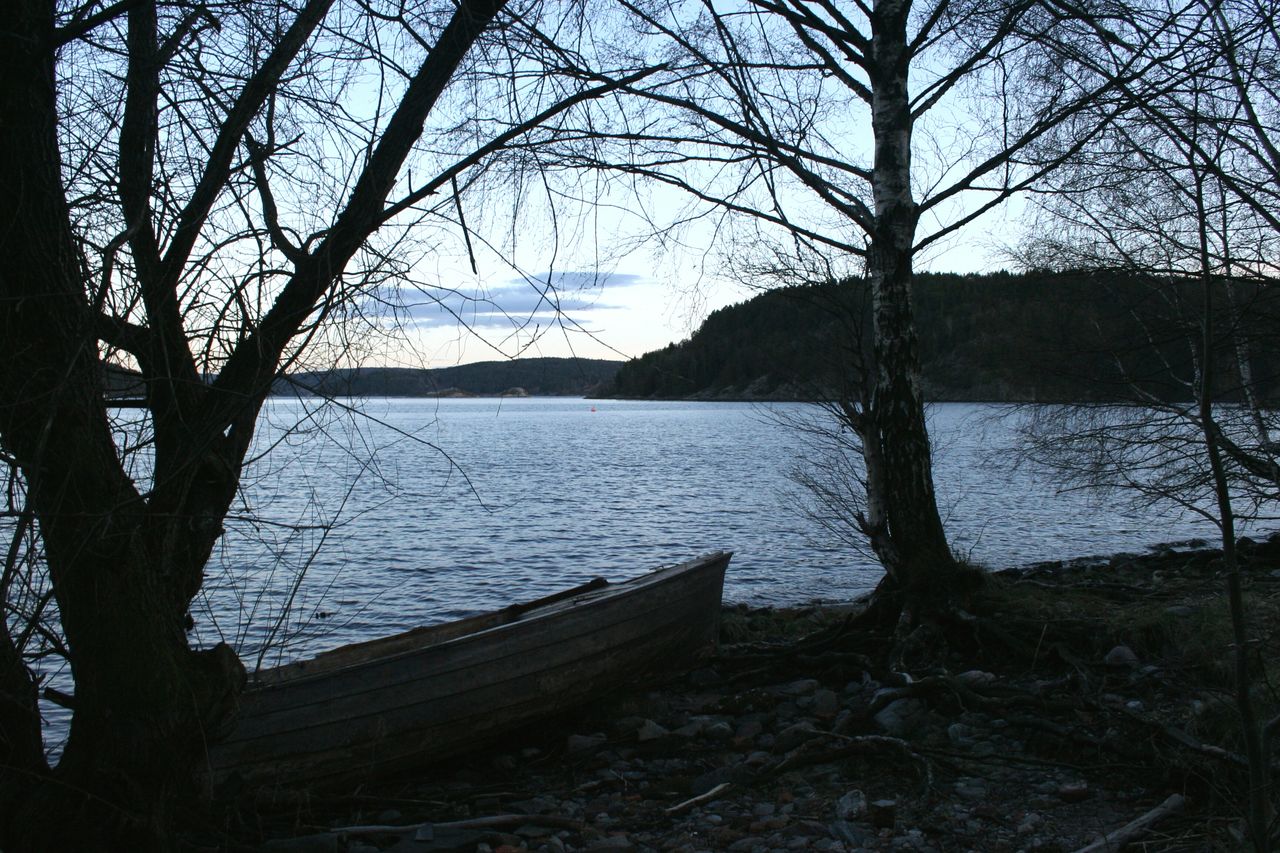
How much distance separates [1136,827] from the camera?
4402mm

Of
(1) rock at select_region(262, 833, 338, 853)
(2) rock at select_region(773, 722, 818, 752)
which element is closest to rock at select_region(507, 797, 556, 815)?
(1) rock at select_region(262, 833, 338, 853)

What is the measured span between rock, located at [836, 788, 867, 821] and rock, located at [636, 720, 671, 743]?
6.09ft

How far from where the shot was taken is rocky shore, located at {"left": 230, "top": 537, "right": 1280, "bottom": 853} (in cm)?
486

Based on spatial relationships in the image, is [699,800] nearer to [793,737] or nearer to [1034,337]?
[793,737]

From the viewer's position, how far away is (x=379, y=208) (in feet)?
11.6

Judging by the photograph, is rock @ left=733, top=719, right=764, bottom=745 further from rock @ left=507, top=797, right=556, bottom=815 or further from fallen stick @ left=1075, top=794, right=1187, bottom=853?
fallen stick @ left=1075, top=794, right=1187, bottom=853

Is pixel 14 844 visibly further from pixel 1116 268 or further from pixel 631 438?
pixel 631 438

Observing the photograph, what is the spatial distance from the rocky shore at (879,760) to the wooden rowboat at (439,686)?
0.82ft

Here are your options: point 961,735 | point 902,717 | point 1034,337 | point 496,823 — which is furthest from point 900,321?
point 496,823

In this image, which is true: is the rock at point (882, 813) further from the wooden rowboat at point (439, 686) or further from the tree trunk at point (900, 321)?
the tree trunk at point (900, 321)

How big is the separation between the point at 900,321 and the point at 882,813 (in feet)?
14.0

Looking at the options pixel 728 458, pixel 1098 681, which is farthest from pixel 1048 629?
pixel 728 458

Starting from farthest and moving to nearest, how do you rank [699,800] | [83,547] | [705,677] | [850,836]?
[705,677]
[699,800]
[850,836]
[83,547]

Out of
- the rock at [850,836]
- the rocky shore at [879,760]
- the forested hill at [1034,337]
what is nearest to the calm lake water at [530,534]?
the forested hill at [1034,337]
